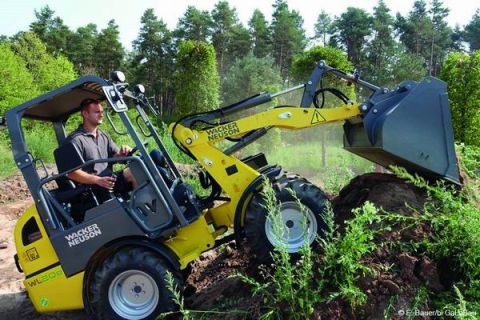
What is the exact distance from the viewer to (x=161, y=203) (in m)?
4.41

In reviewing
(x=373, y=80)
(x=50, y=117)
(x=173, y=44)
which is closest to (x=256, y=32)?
(x=173, y=44)

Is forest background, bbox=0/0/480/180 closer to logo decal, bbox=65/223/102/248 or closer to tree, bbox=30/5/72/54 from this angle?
tree, bbox=30/5/72/54

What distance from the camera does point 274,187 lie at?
4.46 meters

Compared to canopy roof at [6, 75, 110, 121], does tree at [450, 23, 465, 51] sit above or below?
below

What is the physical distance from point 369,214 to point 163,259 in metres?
1.82

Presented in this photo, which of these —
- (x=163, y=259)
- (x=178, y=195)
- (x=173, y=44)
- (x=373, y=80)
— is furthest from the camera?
(x=173, y=44)

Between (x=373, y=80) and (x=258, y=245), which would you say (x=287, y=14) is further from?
(x=258, y=245)

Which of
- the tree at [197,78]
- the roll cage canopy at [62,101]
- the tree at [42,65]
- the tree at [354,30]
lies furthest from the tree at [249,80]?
the roll cage canopy at [62,101]

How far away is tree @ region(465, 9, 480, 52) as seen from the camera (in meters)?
52.2

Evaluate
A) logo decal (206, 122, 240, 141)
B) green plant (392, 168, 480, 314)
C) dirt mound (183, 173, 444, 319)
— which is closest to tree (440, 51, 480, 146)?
dirt mound (183, 173, 444, 319)

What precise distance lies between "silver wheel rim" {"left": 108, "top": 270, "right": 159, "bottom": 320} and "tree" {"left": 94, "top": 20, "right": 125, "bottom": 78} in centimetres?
4245

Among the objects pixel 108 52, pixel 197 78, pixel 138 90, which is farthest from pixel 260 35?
pixel 138 90

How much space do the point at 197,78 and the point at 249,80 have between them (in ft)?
21.0

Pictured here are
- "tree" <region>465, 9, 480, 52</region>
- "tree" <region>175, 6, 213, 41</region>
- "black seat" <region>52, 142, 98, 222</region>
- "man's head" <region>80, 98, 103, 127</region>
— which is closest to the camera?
"black seat" <region>52, 142, 98, 222</region>
